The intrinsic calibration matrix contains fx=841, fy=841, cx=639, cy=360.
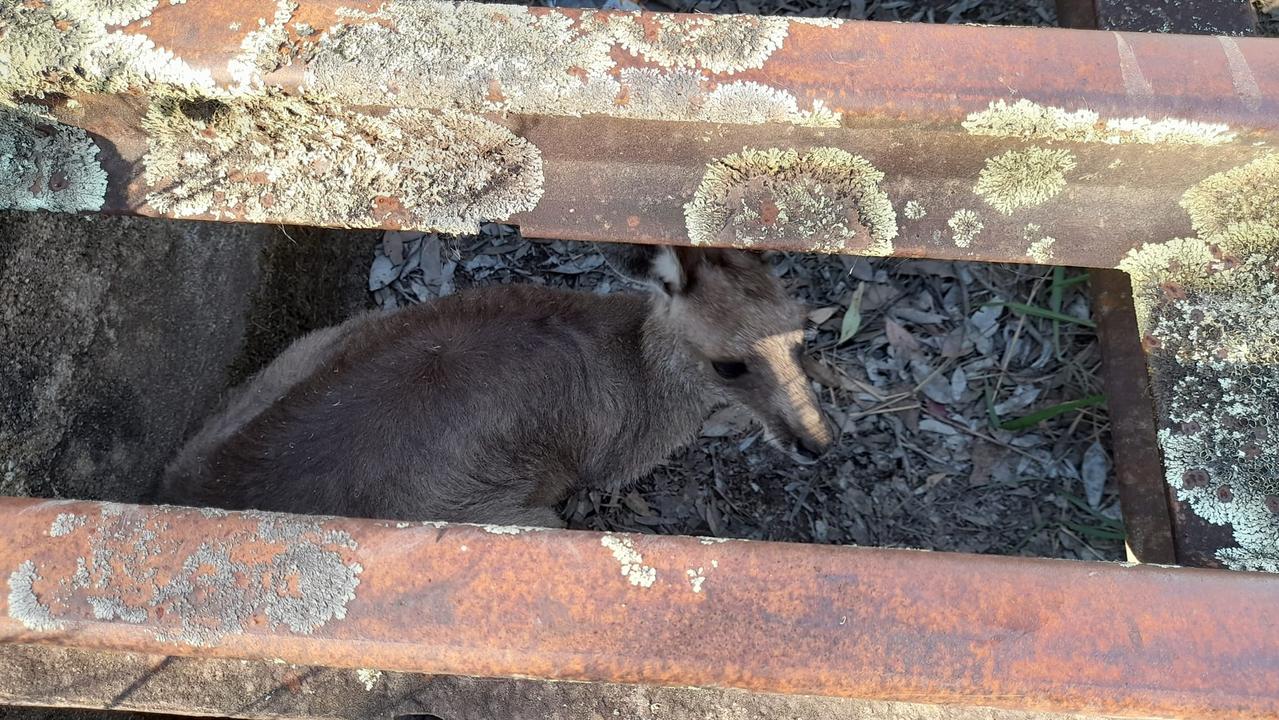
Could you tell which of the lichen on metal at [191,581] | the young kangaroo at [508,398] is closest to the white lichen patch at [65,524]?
the lichen on metal at [191,581]

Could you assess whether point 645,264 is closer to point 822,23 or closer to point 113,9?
point 822,23

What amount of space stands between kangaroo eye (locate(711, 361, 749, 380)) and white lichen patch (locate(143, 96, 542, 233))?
65.6 inches

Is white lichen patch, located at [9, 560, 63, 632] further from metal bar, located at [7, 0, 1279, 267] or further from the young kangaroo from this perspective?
the young kangaroo

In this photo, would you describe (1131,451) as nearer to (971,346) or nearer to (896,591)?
(971,346)

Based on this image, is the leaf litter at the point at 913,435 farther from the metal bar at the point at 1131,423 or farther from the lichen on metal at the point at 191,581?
the lichen on metal at the point at 191,581

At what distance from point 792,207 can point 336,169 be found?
39.7 inches

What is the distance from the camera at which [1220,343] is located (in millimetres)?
1799

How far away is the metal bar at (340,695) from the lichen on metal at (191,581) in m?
0.53

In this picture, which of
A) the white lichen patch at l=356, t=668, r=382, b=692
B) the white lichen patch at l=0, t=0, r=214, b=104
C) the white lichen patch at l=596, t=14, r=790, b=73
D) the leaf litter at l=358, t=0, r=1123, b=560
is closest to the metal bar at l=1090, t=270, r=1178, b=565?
the leaf litter at l=358, t=0, r=1123, b=560

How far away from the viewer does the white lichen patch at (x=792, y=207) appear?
1811mm

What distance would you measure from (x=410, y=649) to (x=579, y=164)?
1.03 m

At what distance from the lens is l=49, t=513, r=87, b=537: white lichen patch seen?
57.9 inches

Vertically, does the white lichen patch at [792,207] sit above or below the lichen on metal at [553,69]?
below

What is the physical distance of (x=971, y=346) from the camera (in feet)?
11.8
